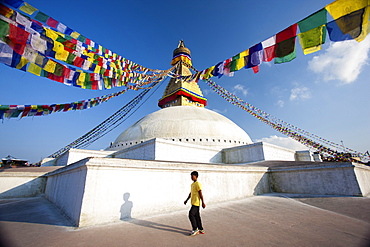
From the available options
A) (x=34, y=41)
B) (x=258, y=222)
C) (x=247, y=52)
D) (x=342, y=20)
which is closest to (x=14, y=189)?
(x=34, y=41)

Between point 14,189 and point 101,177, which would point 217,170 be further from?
point 14,189

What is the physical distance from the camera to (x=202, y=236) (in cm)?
277

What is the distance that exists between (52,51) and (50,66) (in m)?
0.64

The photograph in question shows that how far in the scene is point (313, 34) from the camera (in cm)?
430

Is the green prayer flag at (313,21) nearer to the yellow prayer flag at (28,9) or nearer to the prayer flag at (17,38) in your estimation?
the prayer flag at (17,38)

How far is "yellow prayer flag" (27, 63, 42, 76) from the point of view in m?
4.87

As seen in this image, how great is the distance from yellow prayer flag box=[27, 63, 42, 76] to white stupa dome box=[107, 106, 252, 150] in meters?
8.42

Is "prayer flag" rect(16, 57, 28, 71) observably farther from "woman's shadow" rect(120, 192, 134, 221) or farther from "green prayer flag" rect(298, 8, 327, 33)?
"green prayer flag" rect(298, 8, 327, 33)

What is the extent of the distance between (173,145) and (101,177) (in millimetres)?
7007

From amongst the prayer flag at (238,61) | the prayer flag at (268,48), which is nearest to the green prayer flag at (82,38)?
the prayer flag at (238,61)

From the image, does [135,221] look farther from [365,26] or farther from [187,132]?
[187,132]

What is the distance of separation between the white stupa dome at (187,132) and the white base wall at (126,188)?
7.38m

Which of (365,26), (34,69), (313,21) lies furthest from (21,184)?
(365,26)

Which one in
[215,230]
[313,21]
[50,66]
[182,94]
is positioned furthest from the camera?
[182,94]
